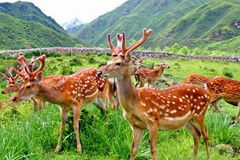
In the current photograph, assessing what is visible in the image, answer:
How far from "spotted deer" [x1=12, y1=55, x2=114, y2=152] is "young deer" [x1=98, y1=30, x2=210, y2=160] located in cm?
195

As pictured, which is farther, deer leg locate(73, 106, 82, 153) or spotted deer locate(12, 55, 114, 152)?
deer leg locate(73, 106, 82, 153)

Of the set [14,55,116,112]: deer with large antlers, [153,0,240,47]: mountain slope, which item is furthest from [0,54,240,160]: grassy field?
[153,0,240,47]: mountain slope

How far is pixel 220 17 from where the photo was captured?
521 feet

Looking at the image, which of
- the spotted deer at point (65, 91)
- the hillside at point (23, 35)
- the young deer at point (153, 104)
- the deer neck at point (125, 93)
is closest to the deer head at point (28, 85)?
the spotted deer at point (65, 91)

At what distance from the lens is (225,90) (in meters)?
11.8

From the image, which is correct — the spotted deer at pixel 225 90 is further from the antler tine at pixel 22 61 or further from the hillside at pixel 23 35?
the hillside at pixel 23 35

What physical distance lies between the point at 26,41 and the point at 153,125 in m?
87.2

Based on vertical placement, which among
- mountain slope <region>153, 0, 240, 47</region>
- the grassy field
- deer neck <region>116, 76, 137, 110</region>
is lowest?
the grassy field

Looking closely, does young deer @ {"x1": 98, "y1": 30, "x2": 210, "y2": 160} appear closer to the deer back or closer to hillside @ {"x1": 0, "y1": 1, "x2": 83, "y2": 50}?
the deer back

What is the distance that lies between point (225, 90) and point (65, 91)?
20.4ft

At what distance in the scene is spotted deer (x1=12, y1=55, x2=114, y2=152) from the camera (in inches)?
281

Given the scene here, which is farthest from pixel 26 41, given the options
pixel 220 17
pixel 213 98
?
pixel 220 17

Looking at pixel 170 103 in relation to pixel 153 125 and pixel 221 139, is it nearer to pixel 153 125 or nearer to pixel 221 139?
pixel 153 125

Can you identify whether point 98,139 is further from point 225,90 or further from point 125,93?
point 225,90
